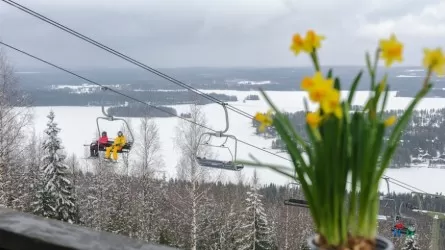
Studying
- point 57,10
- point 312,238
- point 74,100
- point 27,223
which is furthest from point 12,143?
point 74,100

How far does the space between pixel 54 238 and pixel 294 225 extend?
1408cm

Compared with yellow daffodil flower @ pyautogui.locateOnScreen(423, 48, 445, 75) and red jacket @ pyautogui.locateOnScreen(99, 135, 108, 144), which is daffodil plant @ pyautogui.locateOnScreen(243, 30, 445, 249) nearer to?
yellow daffodil flower @ pyautogui.locateOnScreen(423, 48, 445, 75)

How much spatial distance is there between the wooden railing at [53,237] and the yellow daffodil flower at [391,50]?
53cm

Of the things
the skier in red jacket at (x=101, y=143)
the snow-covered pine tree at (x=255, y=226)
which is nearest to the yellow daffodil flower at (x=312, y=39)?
the skier in red jacket at (x=101, y=143)

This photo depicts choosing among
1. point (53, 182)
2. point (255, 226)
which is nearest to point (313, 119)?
point (53, 182)

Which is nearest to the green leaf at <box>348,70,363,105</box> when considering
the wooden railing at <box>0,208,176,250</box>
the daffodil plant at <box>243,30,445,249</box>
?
the daffodil plant at <box>243,30,445,249</box>

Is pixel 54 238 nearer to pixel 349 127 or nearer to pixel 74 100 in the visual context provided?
pixel 349 127

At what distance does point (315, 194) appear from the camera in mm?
657

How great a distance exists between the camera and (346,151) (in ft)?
2.04

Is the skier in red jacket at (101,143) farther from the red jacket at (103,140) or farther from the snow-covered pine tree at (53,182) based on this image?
the snow-covered pine tree at (53,182)

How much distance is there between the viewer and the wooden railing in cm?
92

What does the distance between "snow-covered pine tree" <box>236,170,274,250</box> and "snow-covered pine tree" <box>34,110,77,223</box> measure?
15.5ft

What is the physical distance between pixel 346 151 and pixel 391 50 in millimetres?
148

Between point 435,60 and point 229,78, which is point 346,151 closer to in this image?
point 435,60
